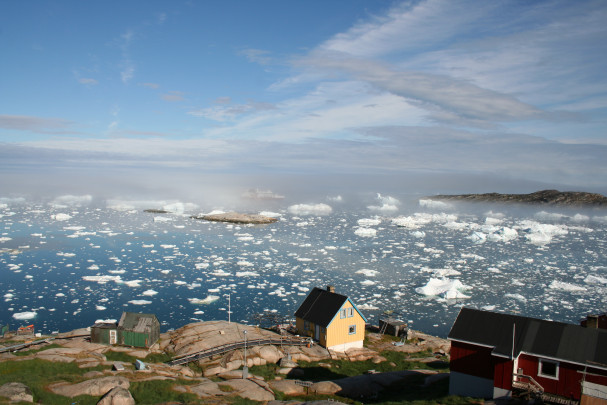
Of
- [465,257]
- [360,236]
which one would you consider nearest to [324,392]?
[465,257]

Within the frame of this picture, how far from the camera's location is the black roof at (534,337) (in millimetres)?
15734

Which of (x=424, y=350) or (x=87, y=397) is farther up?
(x=87, y=397)

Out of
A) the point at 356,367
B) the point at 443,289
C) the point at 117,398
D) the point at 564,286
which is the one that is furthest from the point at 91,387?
the point at 564,286

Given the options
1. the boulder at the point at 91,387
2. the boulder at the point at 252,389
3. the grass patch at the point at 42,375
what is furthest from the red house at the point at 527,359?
the grass patch at the point at 42,375

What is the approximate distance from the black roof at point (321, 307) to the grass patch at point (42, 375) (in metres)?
13.0

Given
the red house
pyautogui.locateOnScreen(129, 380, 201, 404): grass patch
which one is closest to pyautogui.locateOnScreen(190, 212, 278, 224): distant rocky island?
pyautogui.locateOnScreen(129, 380, 201, 404): grass patch

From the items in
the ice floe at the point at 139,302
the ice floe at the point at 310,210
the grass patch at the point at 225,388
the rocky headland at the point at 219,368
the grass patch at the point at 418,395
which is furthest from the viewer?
the ice floe at the point at 310,210

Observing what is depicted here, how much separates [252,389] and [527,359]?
11.7m

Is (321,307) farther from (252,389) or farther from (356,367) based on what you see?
(252,389)

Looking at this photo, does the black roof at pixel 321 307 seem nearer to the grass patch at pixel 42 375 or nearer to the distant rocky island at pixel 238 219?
the grass patch at pixel 42 375

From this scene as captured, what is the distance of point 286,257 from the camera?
58.7 m

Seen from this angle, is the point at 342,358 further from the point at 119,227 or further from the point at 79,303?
the point at 119,227

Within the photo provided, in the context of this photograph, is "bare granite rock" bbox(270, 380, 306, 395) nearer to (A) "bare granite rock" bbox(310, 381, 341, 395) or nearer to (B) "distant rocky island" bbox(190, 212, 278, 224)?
(A) "bare granite rock" bbox(310, 381, 341, 395)

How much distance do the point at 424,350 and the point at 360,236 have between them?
166 ft
